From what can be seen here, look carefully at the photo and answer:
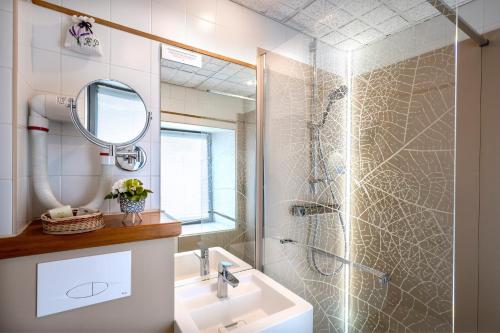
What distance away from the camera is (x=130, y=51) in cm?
114

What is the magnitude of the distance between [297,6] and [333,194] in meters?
1.22

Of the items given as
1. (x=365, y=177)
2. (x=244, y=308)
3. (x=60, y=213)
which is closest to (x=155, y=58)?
(x=60, y=213)

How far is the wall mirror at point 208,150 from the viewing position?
1252 millimetres

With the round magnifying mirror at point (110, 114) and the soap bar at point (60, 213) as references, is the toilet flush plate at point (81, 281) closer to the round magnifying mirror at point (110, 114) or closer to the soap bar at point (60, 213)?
the soap bar at point (60, 213)

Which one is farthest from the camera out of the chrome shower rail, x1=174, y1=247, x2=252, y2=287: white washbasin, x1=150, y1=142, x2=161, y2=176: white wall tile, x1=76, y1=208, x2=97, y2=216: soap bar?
x1=174, y1=247, x2=252, y2=287: white washbasin

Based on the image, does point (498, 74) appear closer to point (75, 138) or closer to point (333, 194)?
point (333, 194)

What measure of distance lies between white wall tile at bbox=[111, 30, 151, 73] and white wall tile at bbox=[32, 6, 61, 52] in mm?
205

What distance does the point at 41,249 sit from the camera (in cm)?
74

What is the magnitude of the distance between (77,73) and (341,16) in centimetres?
151

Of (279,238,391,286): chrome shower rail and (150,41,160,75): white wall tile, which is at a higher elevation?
(150,41,160,75): white wall tile

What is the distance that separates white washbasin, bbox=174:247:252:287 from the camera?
1.30m

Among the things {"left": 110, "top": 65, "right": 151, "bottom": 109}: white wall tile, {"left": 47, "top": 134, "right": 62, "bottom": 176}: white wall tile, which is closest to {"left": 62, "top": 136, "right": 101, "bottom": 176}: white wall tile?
{"left": 47, "top": 134, "right": 62, "bottom": 176}: white wall tile

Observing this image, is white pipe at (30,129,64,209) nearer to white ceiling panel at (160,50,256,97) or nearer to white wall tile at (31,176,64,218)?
white wall tile at (31,176,64,218)

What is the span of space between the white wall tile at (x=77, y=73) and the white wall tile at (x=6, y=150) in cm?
34
